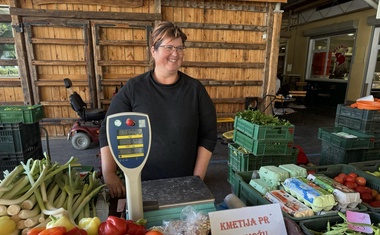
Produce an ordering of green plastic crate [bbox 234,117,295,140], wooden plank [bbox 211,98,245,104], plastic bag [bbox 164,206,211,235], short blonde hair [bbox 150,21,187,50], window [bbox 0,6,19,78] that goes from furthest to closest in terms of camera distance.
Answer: wooden plank [bbox 211,98,245,104]
window [bbox 0,6,19,78]
green plastic crate [bbox 234,117,295,140]
short blonde hair [bbox 150,21,187,50]
plastic bag [bbox 164,206,211,235]

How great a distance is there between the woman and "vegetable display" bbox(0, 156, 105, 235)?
0.24m

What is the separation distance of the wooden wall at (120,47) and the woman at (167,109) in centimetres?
369

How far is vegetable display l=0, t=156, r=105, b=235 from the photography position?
89cm

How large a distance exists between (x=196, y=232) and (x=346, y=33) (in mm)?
9939

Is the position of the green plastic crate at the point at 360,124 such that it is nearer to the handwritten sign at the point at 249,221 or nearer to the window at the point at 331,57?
the handwritten sign at the point at 249,221

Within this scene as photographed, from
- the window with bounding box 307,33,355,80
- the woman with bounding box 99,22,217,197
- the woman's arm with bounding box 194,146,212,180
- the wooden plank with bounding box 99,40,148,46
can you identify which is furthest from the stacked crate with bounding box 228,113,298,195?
the window with bounding box 307,33,355,80

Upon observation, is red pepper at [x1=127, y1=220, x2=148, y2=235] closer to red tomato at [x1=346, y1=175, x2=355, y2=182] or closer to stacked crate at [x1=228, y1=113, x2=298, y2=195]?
red tomato at [x1=346, y1=175, x2=355, y2=182]

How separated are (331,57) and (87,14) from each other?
9.06 m

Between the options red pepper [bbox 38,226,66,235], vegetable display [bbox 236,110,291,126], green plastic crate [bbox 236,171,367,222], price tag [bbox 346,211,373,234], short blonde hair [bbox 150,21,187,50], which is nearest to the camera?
red pepper [bbox 38,226,66,235]

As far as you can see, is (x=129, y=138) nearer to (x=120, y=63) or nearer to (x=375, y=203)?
(x=375, y=203)

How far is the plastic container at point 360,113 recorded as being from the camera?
3.12m

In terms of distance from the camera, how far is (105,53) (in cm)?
482

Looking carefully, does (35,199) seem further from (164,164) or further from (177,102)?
(177,102)

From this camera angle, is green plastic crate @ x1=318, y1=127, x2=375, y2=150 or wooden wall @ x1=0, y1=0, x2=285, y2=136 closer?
green plastic crate @ x1=318, y1=127, x2=375, y2=150
